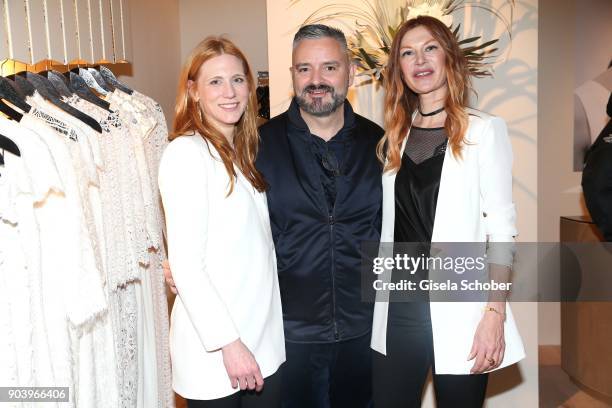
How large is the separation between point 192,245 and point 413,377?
92 centimetres

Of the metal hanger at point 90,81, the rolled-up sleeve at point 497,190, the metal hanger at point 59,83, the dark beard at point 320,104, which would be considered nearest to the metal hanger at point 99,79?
the metal hanger at point 90,81

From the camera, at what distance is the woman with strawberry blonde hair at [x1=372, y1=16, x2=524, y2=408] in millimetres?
1944

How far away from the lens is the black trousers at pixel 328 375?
223 cm

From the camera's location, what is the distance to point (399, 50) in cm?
213

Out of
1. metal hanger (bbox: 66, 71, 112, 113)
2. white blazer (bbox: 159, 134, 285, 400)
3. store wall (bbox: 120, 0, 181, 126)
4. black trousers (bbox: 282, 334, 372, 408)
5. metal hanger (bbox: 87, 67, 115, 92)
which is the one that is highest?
store wall (bbox: 120, 0, 181, 126)

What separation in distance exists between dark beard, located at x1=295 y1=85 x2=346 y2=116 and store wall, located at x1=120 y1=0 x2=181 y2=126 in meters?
1.72

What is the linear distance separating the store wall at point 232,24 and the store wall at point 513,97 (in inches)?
71.7

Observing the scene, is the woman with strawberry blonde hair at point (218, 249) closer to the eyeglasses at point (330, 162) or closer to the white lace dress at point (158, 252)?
the eyeglasses at point (330, 162)

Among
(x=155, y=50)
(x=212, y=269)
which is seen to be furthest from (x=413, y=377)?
(x=155, y=50)

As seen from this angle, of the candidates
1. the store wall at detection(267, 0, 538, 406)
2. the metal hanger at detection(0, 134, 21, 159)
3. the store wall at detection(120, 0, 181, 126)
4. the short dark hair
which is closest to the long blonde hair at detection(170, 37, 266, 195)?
the short dark hair

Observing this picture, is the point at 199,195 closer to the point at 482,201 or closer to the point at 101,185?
the point at 101,185

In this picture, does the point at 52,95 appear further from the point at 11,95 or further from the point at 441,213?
the point at 441,213

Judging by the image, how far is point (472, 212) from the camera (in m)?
1.97

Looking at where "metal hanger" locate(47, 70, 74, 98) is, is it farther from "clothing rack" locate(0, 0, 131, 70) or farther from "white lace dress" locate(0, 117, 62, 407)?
"white lace dress" locate(0, 117, 62, 407)
